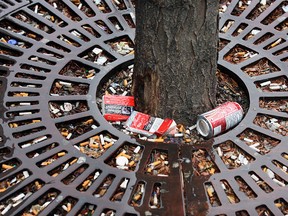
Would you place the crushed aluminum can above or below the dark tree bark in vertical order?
below

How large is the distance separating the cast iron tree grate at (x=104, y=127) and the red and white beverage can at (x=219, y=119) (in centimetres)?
3

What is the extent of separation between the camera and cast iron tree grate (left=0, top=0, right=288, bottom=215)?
64.0 inches

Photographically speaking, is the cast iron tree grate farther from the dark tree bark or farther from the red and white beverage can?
the dark tree bark

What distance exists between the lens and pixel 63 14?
227cm

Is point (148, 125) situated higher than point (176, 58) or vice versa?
point (176, 58)

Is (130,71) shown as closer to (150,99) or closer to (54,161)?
(150,99)

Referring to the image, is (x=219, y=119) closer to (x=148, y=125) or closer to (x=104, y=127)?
(x=148, y=125)

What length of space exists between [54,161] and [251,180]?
560 mm

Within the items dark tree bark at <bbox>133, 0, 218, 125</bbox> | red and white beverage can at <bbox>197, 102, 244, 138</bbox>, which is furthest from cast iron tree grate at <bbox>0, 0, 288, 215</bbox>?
dark tree bark at <bbox>133, 0, 218, 125</bbox>

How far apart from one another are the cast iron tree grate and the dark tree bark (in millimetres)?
150

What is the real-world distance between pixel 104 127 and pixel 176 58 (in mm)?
300

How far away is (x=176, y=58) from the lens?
1787 mm

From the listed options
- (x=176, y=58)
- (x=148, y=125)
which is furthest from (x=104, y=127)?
(x=176, y=58)

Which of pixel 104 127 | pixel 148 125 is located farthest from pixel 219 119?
pixel 104 127
